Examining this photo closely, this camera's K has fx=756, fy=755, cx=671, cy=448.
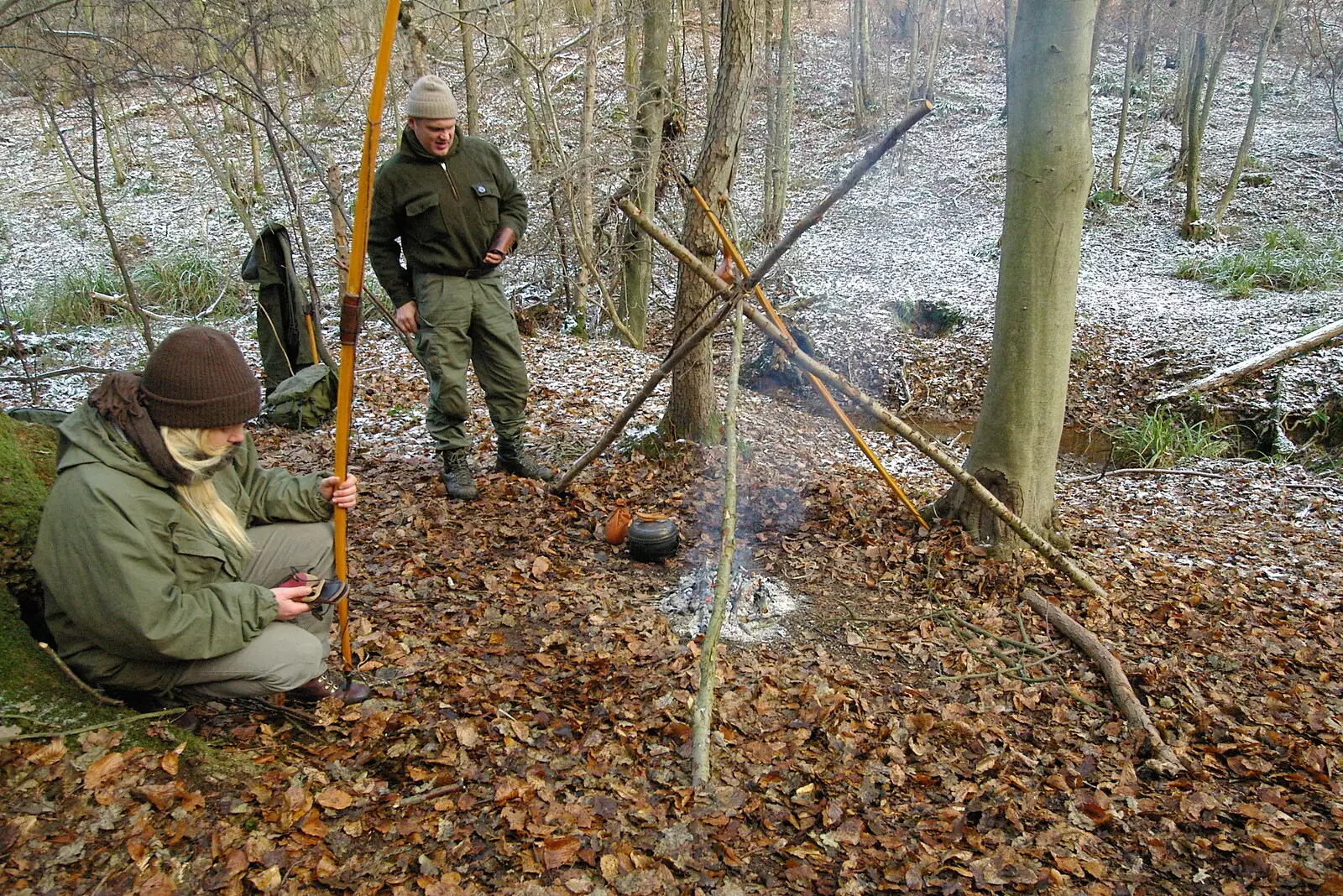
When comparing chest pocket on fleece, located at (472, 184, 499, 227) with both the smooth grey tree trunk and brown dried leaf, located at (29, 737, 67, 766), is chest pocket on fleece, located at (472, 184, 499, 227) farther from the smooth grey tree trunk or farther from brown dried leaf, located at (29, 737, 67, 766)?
brown dried leaf, located at (29, 737, 67, 766)

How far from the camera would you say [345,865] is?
92.1 inches

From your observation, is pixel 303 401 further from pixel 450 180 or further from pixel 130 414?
pixel 130 414

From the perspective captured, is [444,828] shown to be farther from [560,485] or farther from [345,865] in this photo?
[560,485]

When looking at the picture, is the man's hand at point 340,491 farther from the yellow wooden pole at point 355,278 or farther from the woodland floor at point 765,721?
the woodland floor at point 765,721

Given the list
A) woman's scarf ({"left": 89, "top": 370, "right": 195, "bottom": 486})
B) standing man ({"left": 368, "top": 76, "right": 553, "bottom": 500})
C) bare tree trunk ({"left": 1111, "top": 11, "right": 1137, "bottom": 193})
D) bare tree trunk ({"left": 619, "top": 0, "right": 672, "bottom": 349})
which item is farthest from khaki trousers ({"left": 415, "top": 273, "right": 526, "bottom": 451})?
bare tree trunk ({"left": 1111, "top": 11, "right": 1137, "bottom": 193})

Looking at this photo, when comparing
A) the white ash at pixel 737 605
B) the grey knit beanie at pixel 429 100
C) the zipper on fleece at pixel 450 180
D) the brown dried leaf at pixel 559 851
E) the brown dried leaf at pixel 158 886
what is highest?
the grey knit beanie at pixel 429 100

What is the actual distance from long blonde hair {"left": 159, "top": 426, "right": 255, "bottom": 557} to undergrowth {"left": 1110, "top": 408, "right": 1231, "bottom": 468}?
7366mm

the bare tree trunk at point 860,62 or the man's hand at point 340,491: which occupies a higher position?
the bare tree trunk at point 860,62

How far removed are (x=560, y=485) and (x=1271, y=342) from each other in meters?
8.39

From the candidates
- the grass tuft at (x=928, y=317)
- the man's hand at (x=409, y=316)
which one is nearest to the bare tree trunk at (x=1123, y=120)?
the grass tuft at (x=928, y=317)

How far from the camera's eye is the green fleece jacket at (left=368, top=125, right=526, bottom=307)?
4500mm

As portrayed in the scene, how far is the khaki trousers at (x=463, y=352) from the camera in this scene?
473cm

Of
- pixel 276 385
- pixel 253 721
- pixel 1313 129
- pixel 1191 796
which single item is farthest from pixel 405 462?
pixel 1313 129

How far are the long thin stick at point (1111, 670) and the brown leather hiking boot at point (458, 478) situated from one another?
3.48 m
